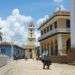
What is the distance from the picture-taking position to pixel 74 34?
5816 centimetres

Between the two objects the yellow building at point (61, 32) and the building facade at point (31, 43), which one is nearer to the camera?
the yellow building at point (61, 32)

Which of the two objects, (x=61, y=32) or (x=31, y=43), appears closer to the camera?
(x=61, y=32)

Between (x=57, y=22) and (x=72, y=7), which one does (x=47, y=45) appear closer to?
(x=57, y=22)

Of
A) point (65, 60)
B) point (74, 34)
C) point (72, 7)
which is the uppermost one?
point (72, 7)

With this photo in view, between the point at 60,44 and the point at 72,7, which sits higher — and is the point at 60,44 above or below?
below

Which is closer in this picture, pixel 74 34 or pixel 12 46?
pixel 74 34

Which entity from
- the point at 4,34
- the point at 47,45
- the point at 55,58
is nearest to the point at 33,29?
the point at 4,34

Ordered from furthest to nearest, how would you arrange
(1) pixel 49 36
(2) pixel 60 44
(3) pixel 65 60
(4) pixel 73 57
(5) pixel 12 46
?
(5) pixel 12 46, (1) pixel 49 36, (2) pixel 60 44, (3) pixel 65 60, (4) pixel 73 57

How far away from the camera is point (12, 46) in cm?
10850

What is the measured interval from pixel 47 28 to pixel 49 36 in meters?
7.18

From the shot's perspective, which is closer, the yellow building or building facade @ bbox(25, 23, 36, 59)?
the yellow building

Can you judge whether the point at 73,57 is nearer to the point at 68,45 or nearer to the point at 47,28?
the point at 68,45

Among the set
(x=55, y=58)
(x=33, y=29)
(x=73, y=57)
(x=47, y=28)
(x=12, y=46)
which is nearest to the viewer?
(x=73, y=57)

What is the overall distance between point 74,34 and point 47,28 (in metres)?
33.6
